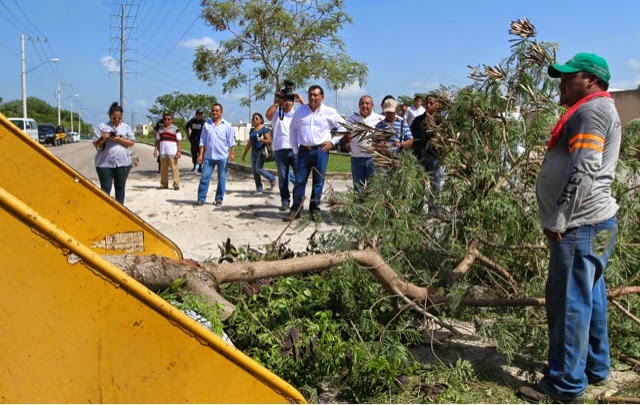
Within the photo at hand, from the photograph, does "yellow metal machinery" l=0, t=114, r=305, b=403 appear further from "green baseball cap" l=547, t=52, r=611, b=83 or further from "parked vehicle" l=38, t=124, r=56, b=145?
"parked vehicle" l=38, t=124, r=56, b=145

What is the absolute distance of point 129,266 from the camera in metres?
3.87

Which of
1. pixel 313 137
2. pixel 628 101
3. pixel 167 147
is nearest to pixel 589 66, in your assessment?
pixel 313 137

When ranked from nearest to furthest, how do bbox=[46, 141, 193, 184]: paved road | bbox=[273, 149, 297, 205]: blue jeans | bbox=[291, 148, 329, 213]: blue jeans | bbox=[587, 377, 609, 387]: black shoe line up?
bbox=[587, 377, 609, 387]: black shoe → bbox=[291, 148, 329, 213]: blue jeans → bbox=[273, 149, 297, 205]: blue jeans → bbox=[46, 141, 193, 184]: paved road

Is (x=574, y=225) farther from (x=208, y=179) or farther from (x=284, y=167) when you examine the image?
(x=208, y=179)

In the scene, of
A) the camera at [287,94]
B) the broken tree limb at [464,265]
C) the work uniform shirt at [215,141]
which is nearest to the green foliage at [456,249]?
the broken tree limb at [464,265]

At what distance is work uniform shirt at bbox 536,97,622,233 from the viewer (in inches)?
124

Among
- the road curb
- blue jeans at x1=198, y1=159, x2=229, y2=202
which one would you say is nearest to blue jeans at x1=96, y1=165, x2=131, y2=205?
blue jeans at x1=198, y1=159, x2=229, y2=202

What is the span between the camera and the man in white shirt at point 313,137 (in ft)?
29.1

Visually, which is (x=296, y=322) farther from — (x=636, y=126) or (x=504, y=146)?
(x=636, y=126)

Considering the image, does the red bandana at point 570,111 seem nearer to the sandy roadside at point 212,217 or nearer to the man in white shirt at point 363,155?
the sandy roadside at point 212,217

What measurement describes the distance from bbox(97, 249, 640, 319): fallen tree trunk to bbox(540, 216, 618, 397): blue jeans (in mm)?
568

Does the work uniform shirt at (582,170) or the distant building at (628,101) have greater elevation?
the distant building at (628,101)

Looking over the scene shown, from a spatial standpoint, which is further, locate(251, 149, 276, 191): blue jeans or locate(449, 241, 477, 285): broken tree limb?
locate(251, 149, 276, 191): blue jeans

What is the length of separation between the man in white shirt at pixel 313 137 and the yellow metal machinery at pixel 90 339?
21.2 ft
